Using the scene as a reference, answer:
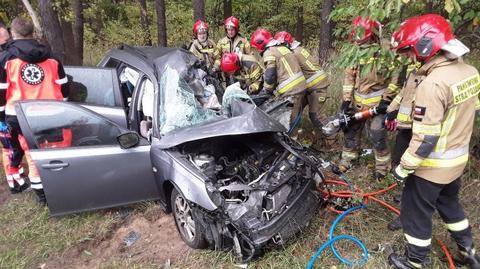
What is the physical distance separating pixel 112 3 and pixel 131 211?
15109 millimetres

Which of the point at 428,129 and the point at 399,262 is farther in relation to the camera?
the point at 399,262

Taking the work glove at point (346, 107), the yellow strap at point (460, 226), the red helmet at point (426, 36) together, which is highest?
the red helmet at point (426, 36)

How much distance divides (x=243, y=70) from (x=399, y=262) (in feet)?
11.5

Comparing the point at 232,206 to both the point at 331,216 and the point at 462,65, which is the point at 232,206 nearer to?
the point at 331,216

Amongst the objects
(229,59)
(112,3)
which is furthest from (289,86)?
(112,3)

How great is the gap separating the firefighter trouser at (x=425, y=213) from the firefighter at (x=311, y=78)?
256cm

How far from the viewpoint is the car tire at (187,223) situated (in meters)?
3.40

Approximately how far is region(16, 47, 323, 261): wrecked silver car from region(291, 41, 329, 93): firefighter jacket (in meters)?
1.70

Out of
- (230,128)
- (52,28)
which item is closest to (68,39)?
(52,28)

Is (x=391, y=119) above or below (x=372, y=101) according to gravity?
above

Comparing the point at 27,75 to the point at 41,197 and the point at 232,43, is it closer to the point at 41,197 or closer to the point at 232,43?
the point at 41,197

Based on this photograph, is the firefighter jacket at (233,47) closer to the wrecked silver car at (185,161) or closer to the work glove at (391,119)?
the wrecked silver car at (185,161)

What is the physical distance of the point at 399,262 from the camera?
313 centimetres

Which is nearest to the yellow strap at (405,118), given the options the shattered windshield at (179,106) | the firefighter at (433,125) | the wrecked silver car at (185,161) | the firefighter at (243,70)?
the firefighter at (433,125)
